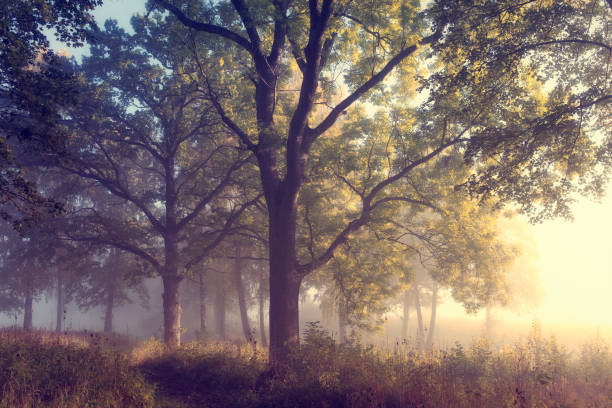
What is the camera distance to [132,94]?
48.0ft

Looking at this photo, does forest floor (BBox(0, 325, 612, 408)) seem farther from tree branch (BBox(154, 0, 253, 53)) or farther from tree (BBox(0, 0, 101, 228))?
tree branch (BBox(154, 0, 253, 53))

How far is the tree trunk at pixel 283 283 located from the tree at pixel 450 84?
30 millimetres

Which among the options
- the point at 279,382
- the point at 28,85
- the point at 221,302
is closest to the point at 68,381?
the point at 279,382

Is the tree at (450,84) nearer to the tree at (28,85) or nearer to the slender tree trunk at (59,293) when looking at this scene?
the tree at (28,85)

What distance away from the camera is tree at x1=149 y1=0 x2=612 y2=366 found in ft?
26.3

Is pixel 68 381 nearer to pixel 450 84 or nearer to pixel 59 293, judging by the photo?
pixel 450 84

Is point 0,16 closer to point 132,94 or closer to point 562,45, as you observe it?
point 132,94

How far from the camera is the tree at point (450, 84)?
8031mm

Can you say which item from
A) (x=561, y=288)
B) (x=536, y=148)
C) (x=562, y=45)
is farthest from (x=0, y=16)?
(x=561, y=288)

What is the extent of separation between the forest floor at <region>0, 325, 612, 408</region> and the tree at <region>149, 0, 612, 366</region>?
1170 millimetres

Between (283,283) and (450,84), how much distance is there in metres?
6.92

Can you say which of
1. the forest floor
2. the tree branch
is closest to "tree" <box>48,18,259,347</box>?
the tree branch

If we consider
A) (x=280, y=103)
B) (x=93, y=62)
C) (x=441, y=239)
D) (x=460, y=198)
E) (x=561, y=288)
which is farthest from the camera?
(x=561, y=288)

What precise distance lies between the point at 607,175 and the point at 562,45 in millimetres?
3614
